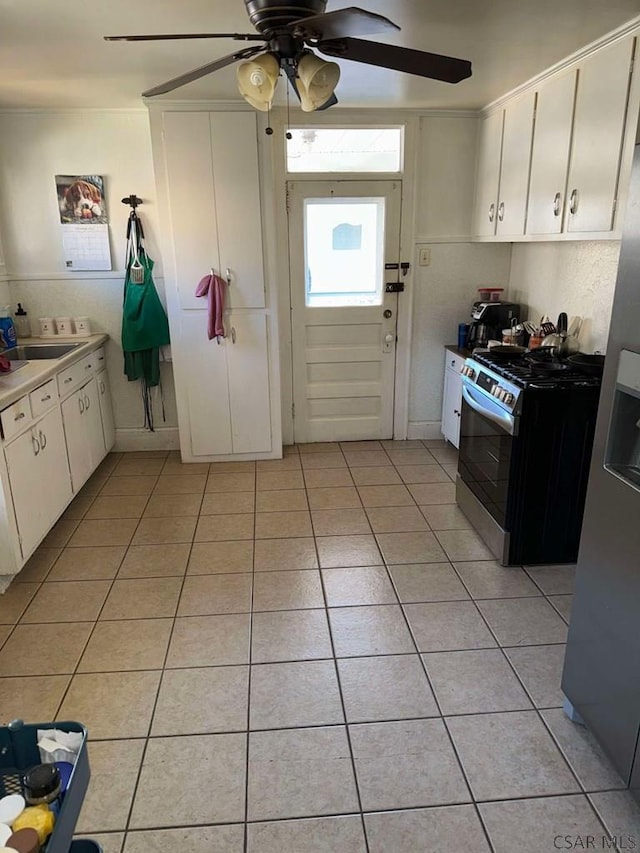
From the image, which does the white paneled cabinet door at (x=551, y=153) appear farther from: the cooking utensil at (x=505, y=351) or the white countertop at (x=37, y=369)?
the white countertop at (x=37, y=369)

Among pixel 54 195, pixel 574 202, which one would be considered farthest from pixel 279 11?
pixel 54 195

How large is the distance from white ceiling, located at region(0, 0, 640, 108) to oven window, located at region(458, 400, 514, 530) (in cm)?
170

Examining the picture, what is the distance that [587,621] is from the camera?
5.94 ft

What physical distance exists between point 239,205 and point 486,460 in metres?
2.25

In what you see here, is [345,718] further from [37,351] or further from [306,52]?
[37,351]

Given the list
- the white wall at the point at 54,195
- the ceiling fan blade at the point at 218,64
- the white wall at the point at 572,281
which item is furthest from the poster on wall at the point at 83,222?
the white wall at the point at 572,281

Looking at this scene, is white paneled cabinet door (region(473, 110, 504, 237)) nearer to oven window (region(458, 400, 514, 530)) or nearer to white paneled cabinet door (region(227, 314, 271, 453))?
oven window (region(458, 400, 514, 530))

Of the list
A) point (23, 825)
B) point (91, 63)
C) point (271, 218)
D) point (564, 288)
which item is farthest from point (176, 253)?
point (23, 825)

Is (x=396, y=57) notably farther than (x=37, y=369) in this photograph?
No

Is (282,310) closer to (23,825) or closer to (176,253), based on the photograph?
(176,253)

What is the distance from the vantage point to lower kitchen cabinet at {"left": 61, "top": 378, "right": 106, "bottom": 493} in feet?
11.4

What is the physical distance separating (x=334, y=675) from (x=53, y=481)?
1.87 metres

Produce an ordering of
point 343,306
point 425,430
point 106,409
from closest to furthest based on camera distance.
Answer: point 106,409, point 343,306, point 425,430
